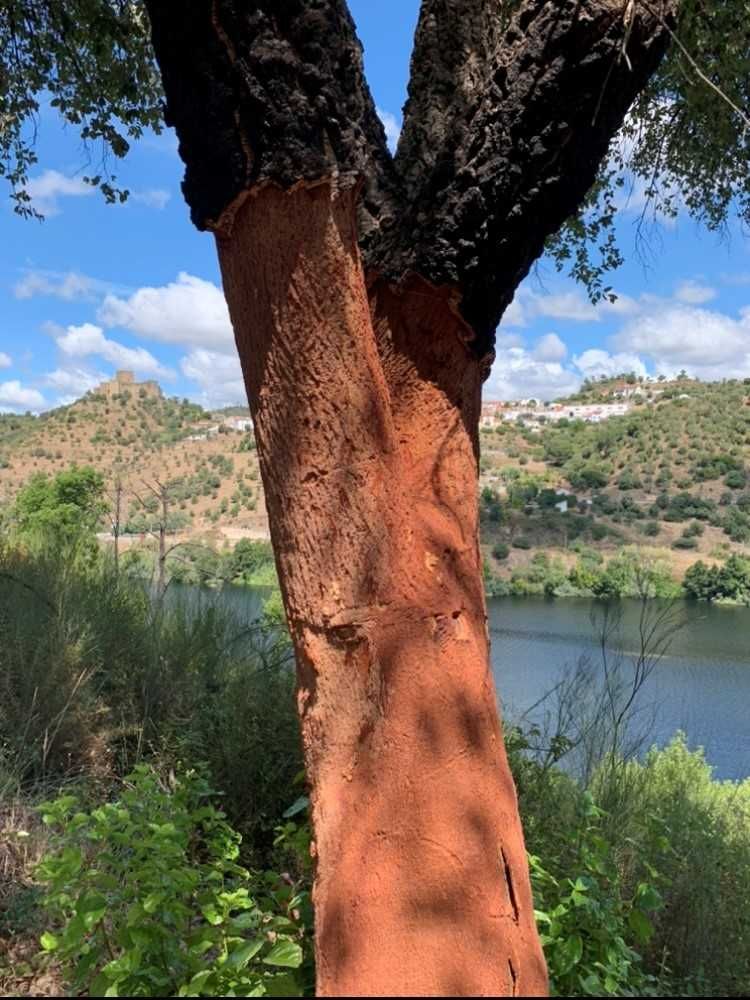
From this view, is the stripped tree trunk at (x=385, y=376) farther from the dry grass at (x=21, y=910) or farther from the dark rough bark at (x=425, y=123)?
the dry grass at (x=21, y=910)

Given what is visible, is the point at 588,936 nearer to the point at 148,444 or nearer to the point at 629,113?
the point at 629,113

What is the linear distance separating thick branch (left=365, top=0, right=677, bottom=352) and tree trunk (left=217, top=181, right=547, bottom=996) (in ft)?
0.34

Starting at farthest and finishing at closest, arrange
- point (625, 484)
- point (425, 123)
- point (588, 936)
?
point (625, 484) → point (588, 936) → point (425, 123)

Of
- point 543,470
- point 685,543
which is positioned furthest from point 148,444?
point 685,543

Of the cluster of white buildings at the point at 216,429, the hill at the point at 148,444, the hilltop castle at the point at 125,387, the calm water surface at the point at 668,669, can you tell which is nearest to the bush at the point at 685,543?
the calm water surface at the point at 668,669

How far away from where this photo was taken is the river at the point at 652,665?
4.75 m

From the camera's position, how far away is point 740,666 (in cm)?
1420

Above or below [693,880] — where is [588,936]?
above

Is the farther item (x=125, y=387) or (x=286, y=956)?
(x=125, y=387)

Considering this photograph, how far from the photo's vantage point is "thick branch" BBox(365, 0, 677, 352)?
1.83 metres

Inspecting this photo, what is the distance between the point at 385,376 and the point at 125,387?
61414mm

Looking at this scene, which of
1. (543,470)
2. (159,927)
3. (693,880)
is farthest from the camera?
(543,470)

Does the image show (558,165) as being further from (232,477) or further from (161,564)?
(232,477)

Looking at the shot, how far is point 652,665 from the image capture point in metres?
4.32
